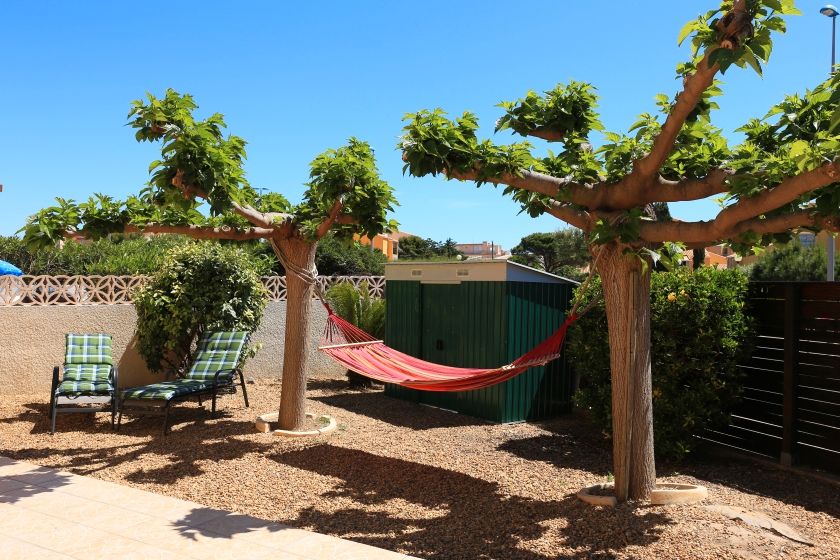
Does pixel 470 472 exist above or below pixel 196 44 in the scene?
below

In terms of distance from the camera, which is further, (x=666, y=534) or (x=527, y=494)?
(x=527, y=494)

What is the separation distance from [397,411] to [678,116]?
527 cm

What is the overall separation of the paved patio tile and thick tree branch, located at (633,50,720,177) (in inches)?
109

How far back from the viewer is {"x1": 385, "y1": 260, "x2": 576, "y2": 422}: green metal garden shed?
25.0ft

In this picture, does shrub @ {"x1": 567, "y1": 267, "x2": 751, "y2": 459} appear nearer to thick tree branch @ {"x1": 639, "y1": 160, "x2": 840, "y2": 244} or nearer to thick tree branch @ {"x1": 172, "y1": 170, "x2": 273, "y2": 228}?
thick tree branch @ {"x1": 639, "y1": 160, "x2": 840, "y2": 244}

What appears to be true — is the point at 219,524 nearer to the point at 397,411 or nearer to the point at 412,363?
the point at 412,363

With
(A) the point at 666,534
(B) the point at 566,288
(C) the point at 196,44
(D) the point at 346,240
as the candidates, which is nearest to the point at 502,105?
(D) the point at 346,240

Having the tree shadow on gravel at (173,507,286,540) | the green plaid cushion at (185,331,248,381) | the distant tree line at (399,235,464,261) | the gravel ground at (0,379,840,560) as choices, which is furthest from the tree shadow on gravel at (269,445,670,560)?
the distant tree line at (399,235,464,261)

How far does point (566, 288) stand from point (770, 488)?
338cm

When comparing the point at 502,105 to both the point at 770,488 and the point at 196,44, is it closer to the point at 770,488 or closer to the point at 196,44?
the point at 770,488

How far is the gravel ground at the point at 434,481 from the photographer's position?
12.7ft

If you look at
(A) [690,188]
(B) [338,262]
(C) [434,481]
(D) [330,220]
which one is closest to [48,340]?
(D) [330,220]

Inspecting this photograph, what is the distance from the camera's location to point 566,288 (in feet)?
26.9

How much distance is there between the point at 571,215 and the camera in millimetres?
4680
